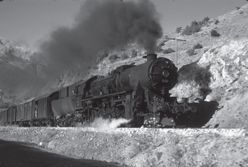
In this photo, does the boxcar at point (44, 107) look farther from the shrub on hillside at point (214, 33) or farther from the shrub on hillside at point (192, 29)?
the shrub on hillside at point (192, 29)

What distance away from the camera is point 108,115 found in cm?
2536

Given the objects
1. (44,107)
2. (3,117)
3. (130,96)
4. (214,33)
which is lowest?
(130,96)

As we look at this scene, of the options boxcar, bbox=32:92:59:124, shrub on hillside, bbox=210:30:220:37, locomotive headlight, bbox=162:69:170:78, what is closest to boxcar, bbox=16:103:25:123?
boxcar, bbox=32:92:59:124

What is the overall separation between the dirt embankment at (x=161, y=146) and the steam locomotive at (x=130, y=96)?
227 centimetres

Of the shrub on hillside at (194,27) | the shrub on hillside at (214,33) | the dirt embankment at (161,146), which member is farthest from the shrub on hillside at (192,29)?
the dirt embankment at (161,146)

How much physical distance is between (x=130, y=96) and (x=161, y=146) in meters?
7.43

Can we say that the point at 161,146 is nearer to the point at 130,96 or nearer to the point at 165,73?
the point at 130,96

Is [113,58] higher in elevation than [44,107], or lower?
higher

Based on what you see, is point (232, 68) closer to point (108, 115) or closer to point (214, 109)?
point (214, 109)

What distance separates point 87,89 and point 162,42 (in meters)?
28.0

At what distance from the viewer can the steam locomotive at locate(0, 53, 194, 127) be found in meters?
21.8

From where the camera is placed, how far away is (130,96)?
23.1 m

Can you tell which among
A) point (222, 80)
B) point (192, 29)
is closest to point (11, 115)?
point (192, 29)

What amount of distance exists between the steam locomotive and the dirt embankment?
2274 millimetres
